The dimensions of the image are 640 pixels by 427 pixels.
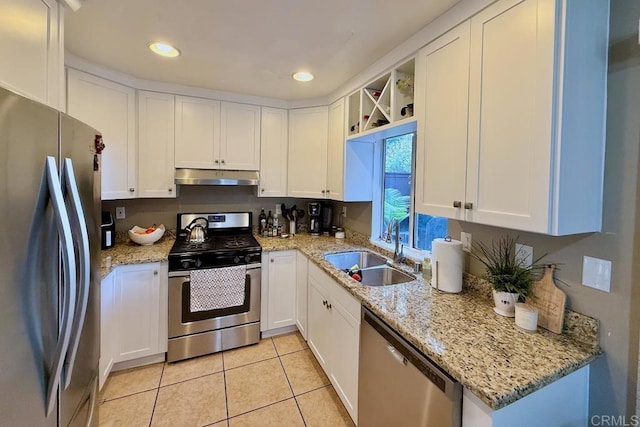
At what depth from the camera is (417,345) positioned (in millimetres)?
1124

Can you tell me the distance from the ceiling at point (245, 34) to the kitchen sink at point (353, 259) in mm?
1520

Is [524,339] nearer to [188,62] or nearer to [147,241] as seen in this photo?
[188,62]

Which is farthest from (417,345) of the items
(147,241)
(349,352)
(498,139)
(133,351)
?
(147,241)

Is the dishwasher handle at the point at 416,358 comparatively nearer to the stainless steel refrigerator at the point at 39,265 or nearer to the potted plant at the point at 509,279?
the potted plant at the point at 509,279

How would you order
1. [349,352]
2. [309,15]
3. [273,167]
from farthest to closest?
[273,167] → [349,352] → [309,15]

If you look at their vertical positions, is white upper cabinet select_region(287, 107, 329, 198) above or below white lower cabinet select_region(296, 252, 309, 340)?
above

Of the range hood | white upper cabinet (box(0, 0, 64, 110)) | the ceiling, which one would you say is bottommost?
the range hood

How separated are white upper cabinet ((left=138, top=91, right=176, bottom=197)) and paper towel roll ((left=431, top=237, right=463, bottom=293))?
2335 mm

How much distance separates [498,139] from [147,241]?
274 cm

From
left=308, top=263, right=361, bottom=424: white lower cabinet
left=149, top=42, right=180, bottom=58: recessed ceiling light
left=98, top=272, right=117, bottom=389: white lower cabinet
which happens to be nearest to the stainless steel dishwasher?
left=308, top=263, right=361, bottom=424: white lower cabinet

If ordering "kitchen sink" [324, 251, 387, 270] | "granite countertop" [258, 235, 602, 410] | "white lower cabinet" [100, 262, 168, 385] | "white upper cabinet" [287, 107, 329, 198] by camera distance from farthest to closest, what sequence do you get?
"white upper cabinet" [287, 107, 329, 198]
"kitchen sink" [324, 251, 387, 270]
"white lower cabinet" [100, 262, 168, 385]
"granite countertop" [258, 235, 602, 410]

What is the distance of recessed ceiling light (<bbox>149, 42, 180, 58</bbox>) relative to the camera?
1819 millimetres

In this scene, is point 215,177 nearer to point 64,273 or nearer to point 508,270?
point 64,273

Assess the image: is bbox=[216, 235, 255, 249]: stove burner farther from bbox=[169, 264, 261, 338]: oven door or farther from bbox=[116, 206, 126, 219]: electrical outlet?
bbox=[116, 206, 126, 219]: electrical outlet
